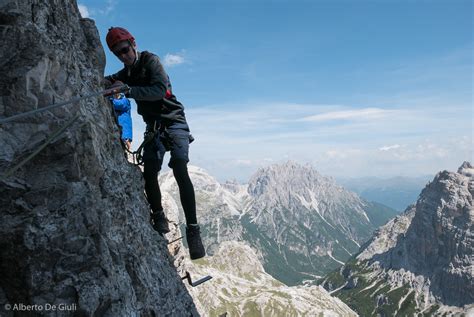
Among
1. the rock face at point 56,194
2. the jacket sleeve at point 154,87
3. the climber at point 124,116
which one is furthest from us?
the climber at point 124,116

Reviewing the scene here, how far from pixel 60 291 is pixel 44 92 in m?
4.51

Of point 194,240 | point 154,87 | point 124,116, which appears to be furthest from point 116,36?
point 194,240

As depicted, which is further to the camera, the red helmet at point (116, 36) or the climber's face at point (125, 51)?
the climber's face at point (125, 51)

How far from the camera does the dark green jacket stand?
1170 cm

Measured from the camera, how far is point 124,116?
14164 mm

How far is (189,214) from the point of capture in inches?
530

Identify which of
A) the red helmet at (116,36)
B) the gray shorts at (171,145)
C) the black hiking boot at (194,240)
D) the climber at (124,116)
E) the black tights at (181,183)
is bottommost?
the black hiking boot at (194,240)

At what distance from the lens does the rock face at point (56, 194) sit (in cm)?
787

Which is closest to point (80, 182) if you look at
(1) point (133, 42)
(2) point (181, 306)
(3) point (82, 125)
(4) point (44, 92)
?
(3) point (82, 125)

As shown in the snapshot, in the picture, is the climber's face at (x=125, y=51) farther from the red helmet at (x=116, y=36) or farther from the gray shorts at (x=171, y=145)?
the gray shorts at (x=171, y=145)

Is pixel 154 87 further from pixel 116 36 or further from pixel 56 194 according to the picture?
pixel 56 194

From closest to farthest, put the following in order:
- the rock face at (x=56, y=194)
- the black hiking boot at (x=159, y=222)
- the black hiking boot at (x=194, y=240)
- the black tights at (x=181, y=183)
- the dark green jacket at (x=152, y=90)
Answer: the rock face at (x=56, y=194)
the dark green jacket at (x=152, y=90)
the black tights at (x=181, y=183)
the black hiking boot at (x=194, y=240)
the black hiking boot at (x=159, y=222)

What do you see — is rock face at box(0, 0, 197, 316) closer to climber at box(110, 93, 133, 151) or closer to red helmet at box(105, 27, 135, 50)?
red helmet at box(105, 27, 135, 50)

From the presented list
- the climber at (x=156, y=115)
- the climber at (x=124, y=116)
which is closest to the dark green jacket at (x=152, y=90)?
the climber at (x=156, y=115)
